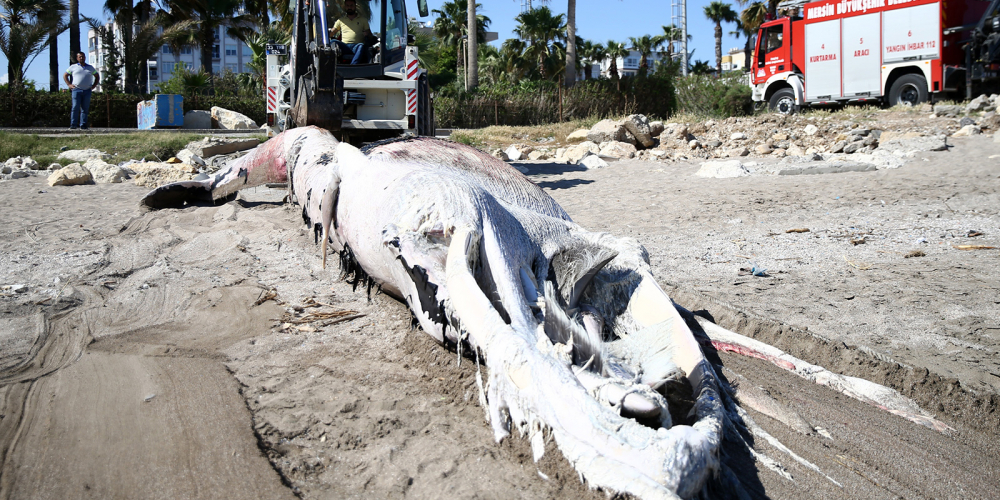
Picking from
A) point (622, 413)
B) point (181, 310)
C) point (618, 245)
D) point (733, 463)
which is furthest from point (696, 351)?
point (181, 310)

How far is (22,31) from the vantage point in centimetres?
2331

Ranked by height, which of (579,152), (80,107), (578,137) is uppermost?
(80,107)

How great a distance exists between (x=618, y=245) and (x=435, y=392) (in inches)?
39.0

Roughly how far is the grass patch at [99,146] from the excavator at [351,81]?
448 centimetres

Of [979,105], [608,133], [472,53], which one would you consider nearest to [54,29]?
[472,53]

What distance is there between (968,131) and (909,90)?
6757 millimetres

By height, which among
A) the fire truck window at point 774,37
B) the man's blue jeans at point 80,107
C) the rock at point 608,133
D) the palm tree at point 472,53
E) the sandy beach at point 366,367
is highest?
the palm tree at point 472,53

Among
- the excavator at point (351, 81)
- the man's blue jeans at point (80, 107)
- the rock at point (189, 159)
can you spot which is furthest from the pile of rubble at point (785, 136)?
the man's blue jeans at point (80, 107)

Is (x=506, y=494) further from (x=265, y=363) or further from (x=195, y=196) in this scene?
(x=195, y=196)

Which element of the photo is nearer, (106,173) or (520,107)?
(106,173)

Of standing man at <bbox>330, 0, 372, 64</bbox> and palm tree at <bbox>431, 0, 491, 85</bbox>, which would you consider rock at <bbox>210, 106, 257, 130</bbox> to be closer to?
standing man at <bbox>330, 0, 372, 64</bbox>

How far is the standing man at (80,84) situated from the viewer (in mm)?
15070

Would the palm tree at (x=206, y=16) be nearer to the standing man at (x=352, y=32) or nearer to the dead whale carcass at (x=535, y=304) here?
the standing man at (x=352, y=32)

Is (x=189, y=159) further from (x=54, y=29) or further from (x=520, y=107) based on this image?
(x=54, y=29)
